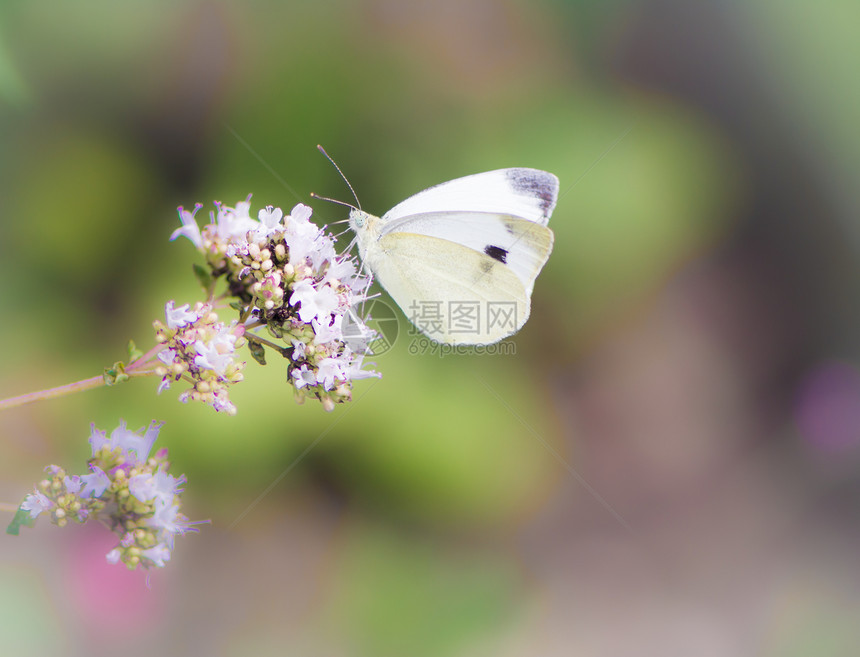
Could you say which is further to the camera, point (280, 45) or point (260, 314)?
point (280, 45)

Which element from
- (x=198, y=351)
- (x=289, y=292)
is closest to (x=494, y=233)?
(x=289, y=292)

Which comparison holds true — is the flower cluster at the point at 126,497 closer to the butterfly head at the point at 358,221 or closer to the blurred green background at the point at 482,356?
the butterfly head at the point at 358,221

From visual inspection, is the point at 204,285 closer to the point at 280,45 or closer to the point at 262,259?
the point at 262,259

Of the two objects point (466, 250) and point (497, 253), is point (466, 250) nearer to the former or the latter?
point (466, 250)

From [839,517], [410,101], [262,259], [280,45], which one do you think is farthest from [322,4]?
[839,517]

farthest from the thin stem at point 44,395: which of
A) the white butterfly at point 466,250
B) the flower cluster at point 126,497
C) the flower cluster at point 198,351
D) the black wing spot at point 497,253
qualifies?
the black wing spot at point 497,253

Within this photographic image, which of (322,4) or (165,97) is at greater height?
(322,4)
